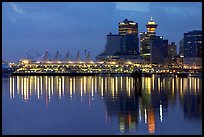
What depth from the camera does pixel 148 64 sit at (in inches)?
3132

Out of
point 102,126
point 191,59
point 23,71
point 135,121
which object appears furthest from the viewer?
point 191,59

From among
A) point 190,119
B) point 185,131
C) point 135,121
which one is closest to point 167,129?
point 185,131

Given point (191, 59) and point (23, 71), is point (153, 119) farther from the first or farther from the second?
point (191, 59)

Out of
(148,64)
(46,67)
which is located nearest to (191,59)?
(148,64)

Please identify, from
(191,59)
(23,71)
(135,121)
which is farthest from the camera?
(191,59)

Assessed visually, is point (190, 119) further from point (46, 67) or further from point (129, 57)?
point (129, 57)

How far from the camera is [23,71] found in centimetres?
7175

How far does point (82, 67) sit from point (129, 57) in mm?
12856

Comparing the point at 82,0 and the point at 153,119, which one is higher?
the point at 82,0

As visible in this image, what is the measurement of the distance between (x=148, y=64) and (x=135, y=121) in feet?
236

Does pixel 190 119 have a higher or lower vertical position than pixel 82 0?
lower

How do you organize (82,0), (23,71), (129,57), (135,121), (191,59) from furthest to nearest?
(129,57)
(191,59)
(23,71)
(135,121)
(82,0)

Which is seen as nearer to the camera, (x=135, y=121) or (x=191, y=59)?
(x=135, y=121)

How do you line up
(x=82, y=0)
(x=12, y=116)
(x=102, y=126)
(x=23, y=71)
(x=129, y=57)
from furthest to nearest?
(x=129, y=57)
(x=23, y=71)
(x=12, y=116)
(x=102, y=126)
(x=82, y=0)
